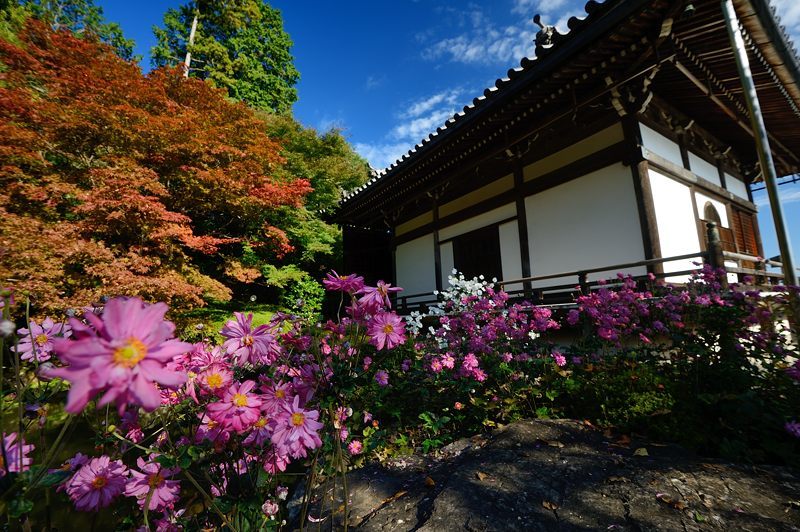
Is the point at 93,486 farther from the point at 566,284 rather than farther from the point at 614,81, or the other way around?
the point at 614,81

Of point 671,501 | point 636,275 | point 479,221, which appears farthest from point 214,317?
point 671,501

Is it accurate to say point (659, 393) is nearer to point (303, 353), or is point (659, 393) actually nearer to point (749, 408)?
point (749, 408)

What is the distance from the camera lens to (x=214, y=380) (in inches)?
37.5

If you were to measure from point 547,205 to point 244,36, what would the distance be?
731 inches

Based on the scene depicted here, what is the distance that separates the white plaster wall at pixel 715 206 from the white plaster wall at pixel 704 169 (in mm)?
412

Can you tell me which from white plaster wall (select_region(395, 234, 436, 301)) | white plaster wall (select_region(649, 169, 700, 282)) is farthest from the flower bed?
white plaster wall (select_region(395, 234, 436, 301))

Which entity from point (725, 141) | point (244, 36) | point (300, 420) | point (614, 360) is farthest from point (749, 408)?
point (244, 36)

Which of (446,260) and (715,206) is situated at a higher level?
(715,206)

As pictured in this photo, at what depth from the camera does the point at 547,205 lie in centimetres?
529

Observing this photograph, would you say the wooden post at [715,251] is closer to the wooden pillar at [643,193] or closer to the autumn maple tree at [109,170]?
the wooden pillar at [643,193]

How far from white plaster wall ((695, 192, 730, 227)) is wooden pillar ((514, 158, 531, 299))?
106 inches

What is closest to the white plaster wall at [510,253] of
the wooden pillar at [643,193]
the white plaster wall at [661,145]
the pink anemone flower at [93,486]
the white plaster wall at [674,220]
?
the wooden pillar at [643,193]

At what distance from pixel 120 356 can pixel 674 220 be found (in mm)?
6146

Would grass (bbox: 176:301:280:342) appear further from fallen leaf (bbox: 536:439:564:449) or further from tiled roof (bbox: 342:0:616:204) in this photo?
tiled roof (bbox: 342:0:616:204)
